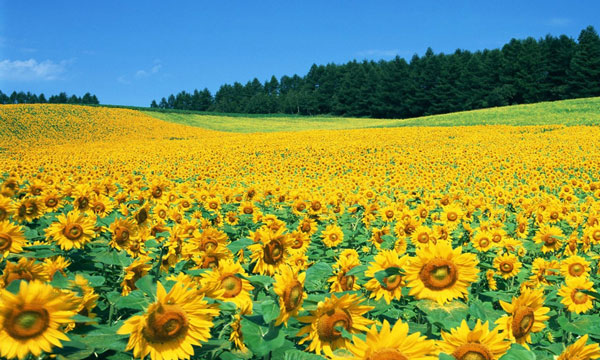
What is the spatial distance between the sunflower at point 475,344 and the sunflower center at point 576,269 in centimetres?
317

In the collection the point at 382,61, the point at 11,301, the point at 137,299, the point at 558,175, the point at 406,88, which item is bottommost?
the point at 558,175

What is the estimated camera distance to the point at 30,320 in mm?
1255

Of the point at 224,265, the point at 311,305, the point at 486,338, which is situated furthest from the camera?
the point at 224,265

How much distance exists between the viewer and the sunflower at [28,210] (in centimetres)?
377

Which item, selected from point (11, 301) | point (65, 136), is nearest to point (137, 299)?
point (11, 301)

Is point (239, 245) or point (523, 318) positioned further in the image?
point (239, 245)

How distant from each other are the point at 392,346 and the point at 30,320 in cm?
118

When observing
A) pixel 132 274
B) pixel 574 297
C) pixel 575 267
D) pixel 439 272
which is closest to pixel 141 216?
pixel 132 274

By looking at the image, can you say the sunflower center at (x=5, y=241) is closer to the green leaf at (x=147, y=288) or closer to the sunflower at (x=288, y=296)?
the green leaf at (x=147, y=288)

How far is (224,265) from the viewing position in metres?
2.14

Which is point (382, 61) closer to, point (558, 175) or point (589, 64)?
point (589, 64)

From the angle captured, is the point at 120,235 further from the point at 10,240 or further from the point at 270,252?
the point at 270,252

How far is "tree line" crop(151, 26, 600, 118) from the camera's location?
69.9 metres

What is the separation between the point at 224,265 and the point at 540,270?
3.93 meters
